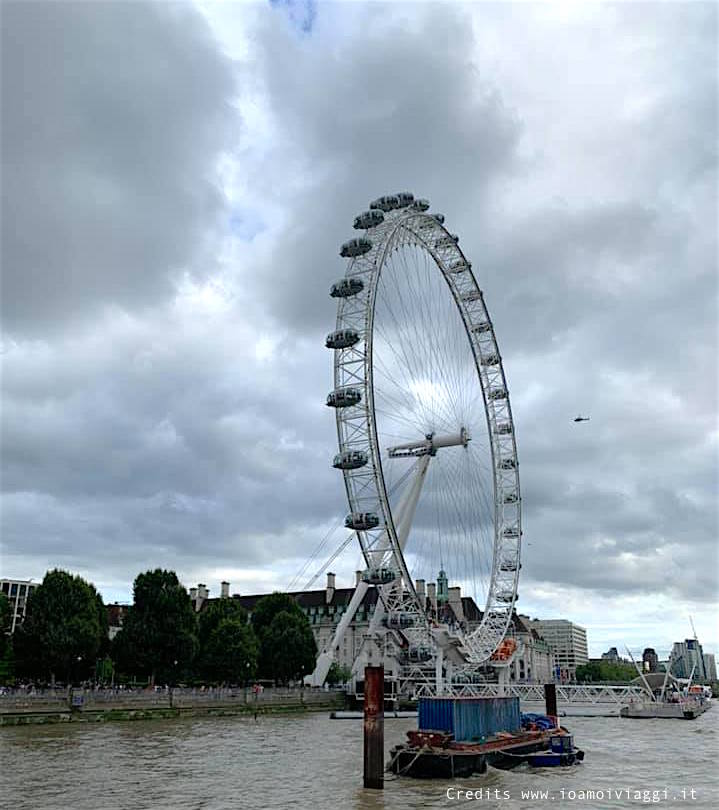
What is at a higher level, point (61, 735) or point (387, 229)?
point (387, 229)

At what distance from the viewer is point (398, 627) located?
5716 cm

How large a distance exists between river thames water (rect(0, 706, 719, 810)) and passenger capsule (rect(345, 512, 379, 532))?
39.1ft

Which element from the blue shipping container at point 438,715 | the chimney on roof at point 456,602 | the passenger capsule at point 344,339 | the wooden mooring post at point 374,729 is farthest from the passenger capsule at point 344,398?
the chimney on roof at point 456,602

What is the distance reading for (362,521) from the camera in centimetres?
5234

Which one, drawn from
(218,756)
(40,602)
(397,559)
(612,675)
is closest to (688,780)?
(218,756)

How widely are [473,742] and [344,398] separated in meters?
25.0

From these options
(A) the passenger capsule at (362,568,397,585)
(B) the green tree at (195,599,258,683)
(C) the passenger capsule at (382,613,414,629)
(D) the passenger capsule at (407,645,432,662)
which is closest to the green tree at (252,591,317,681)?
(B) the green tree at (195,599,258,683)

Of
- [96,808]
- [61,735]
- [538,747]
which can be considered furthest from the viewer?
[61,735]

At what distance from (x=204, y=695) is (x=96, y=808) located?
40.7m

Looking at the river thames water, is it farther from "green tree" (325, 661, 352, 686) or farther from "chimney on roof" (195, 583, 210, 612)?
"chimney on roof" (195, 583, 210, 612)

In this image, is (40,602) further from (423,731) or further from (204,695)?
(423,731)

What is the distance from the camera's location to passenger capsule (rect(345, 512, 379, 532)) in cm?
5219

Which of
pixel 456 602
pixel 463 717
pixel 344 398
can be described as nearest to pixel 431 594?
pixel 456 602

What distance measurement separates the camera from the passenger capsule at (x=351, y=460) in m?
52.0
